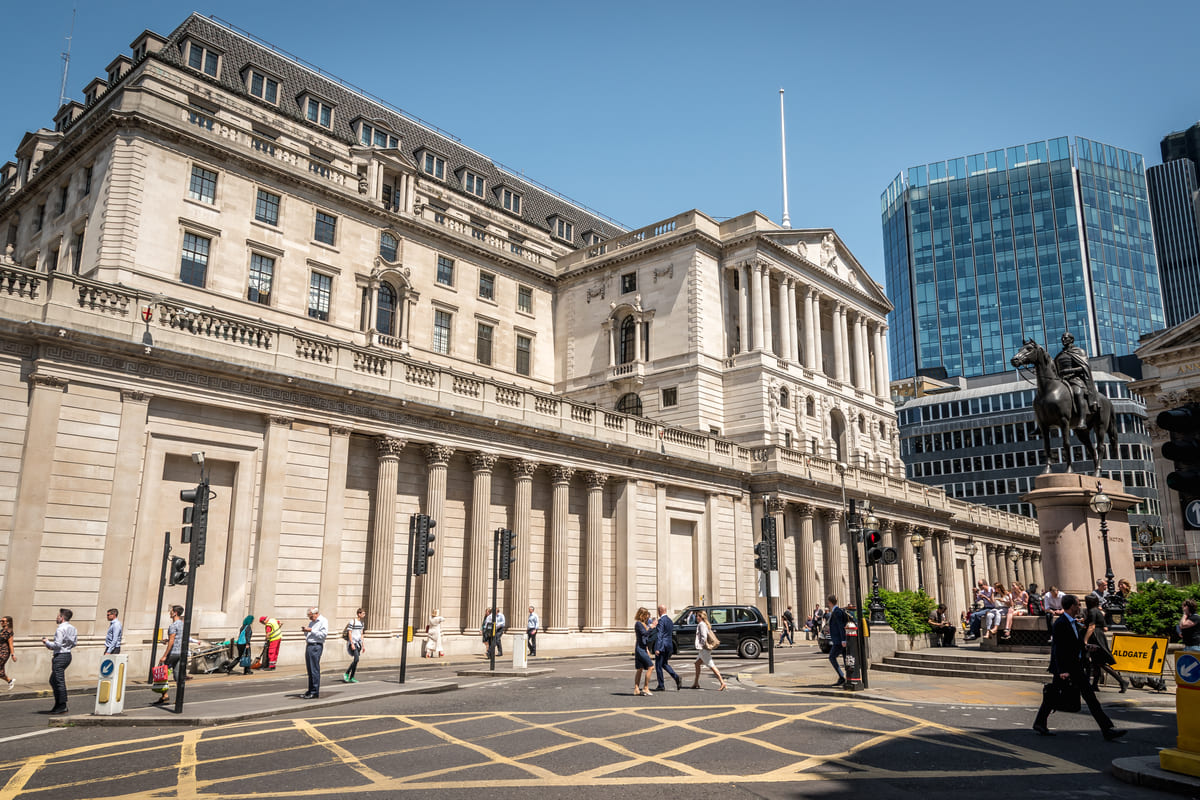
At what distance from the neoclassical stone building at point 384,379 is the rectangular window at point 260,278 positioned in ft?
0.37

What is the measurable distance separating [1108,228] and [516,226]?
12551 cm

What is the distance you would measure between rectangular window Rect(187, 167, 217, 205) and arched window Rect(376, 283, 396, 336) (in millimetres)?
9406

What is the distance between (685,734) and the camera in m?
12.3

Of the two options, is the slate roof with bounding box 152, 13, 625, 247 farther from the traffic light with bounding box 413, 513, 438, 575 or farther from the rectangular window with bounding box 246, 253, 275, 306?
the traffic light with bounding box 413, 513, 438, 575

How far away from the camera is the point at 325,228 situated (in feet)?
144

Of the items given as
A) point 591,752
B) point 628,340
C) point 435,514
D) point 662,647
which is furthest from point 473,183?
point 591,752

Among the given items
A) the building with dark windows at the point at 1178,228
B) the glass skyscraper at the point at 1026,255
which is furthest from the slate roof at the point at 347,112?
the building with dark windows at the point at 1178,228

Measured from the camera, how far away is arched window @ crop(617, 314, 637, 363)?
54.1 m

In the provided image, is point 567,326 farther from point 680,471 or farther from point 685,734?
point 685,734

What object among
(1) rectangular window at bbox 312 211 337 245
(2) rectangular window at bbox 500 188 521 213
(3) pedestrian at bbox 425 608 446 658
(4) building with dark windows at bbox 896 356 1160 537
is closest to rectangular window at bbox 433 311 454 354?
(1) rectangular window at bbox 312 211 337 245

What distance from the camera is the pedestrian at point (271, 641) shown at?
2361cm

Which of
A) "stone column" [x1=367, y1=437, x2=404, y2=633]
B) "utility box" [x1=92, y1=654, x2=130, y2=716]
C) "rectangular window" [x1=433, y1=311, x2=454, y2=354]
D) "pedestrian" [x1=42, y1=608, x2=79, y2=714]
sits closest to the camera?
"utility box" [x1=92, y1=654, x2=130, y2=716]

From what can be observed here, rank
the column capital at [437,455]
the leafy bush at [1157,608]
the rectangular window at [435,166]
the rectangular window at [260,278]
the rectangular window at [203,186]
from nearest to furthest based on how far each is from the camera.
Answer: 1. the leafy bush at [1157,608]
2. the column capital at [437,455]
3. the rectangular window at [203,186]
4. the rectangular window at [260,278]
5. the rectangular window at [435,166]

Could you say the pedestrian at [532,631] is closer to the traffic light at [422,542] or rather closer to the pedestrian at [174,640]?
the traffic light at [422,542]
